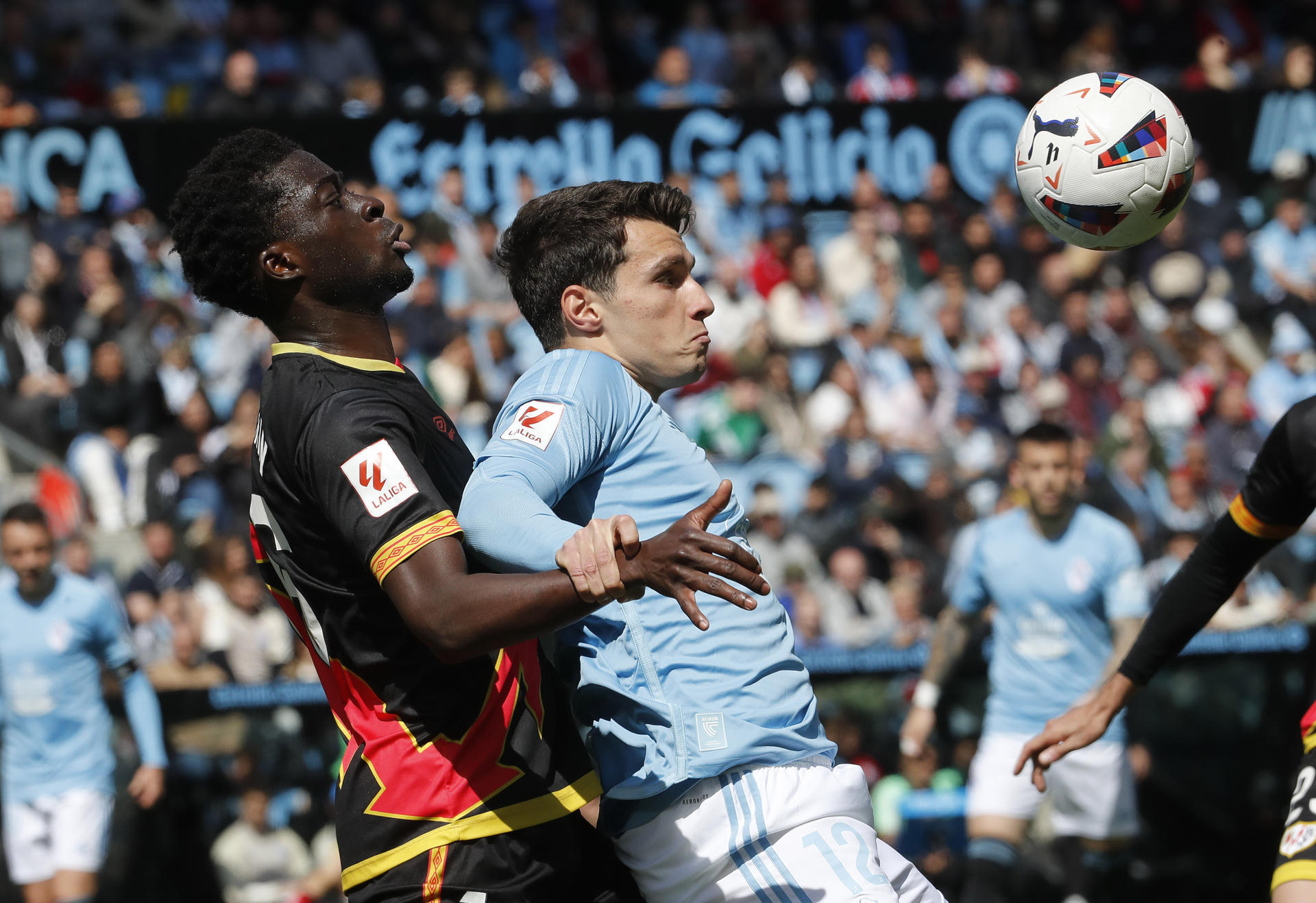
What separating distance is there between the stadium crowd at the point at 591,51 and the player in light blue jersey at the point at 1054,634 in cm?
650

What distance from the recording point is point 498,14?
49.8 feet

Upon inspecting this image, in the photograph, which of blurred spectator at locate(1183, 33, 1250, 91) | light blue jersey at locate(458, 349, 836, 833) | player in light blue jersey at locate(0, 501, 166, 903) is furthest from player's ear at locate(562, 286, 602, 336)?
blurred spectator at locate(1183, 33, 1250, 91)

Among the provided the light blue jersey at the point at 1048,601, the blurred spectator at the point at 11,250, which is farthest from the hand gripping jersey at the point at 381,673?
the blurred spectator at the point at 11,250

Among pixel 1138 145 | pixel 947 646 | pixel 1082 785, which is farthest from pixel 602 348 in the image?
pixel 1082 785

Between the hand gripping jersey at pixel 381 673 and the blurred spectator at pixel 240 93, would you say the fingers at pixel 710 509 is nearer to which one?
the hand gripping jersey at pixel 381 673

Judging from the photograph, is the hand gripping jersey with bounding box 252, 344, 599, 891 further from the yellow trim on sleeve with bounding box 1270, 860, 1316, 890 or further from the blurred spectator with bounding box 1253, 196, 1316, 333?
the blurred spectator with bounding box 1253, 196, 1316, 333

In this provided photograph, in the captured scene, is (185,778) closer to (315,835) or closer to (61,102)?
(315,835)

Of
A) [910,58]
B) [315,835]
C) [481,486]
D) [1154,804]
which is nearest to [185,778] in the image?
[315,835]

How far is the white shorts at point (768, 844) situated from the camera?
281 centimetres

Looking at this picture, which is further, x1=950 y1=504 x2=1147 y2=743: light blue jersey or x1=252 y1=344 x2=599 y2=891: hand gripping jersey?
x1=950 y1=504 x2=1147 y2=743: light blue jersey

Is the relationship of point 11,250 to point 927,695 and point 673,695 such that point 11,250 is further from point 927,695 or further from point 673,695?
point 673,695

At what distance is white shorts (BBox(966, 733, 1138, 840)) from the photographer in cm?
737

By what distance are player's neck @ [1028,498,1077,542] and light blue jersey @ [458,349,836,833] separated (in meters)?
4.82

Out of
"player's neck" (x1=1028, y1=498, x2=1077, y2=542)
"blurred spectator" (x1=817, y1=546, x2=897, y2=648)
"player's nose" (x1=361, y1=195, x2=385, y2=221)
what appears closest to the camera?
"player's nose" (x1=361, y1=195, x2=385, y2=221)
